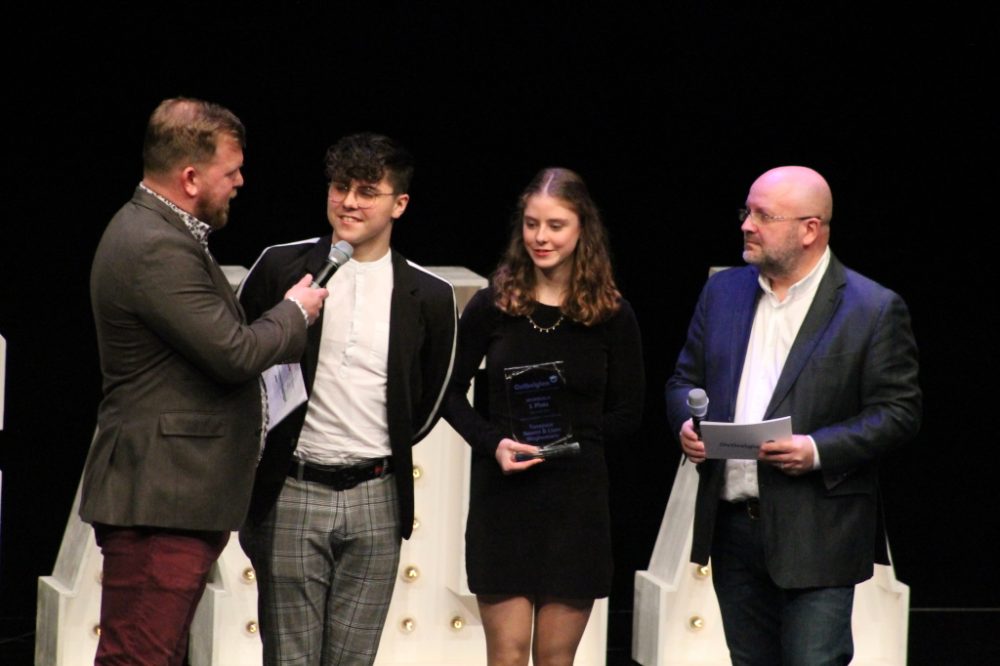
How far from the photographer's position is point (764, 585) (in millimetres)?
3635

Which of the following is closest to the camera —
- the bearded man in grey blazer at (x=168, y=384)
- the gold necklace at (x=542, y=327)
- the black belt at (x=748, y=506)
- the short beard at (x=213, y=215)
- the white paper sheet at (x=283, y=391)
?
the bearded man in grey blazer at (x=168, y=384)

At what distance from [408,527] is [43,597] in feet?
5.08


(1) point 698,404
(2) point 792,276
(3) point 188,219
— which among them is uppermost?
(3) point 188,219

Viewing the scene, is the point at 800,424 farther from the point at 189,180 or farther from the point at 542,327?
the point at 189,180

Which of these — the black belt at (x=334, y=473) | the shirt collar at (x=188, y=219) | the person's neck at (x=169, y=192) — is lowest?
the black belt at (x=334, y=473)

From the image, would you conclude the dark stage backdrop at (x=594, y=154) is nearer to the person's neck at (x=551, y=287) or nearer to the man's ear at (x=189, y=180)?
the person's neck at (x=551, y=287)

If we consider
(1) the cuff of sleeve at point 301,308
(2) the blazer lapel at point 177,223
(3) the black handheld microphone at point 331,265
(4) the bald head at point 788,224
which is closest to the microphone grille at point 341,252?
(3) the black handheld microphone at point 331,265

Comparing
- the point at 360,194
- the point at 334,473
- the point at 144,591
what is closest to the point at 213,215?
the point at 360,194

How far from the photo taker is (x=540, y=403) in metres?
3.65

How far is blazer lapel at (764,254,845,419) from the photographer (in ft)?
11.6

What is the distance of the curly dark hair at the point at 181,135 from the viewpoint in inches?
126

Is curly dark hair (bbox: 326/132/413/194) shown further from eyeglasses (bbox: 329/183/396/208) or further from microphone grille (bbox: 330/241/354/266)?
microphone grille (bbox: 330/241/354/266)

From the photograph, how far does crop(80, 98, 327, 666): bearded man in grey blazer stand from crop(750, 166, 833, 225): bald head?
110 centimetres

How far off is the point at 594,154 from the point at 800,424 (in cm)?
207
